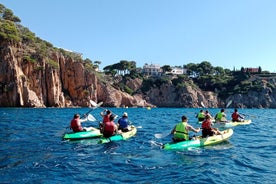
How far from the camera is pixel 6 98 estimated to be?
2702 inches

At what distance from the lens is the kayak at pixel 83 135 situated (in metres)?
19.8

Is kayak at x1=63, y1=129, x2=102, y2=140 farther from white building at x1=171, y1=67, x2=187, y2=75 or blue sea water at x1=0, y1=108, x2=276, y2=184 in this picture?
white building at x1=171, y1=67, x2=187, y2=75

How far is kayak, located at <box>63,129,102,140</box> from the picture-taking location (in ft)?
65.0

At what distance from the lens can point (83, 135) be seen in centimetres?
2019

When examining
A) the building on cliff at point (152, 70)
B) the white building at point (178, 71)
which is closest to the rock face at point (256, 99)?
the white building at point (178, 71)

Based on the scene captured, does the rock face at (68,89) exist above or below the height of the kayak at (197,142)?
above

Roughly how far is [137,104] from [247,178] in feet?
328

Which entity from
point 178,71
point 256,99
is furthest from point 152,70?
point 256,99

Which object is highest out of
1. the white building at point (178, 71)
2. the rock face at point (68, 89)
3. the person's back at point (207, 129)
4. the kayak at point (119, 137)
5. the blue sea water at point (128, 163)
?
the white building at point (178, 71)

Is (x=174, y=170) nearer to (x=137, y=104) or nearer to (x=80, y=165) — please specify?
(x=80, y=165)

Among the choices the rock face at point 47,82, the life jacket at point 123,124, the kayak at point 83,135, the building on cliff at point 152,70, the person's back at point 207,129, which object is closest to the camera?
the person's back at point 207,129

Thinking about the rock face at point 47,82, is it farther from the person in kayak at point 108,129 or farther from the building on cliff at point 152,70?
the person in kayak at point 108,129

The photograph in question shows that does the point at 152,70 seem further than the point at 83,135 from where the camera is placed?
Yes

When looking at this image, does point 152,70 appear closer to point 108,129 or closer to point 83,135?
point 83,135
